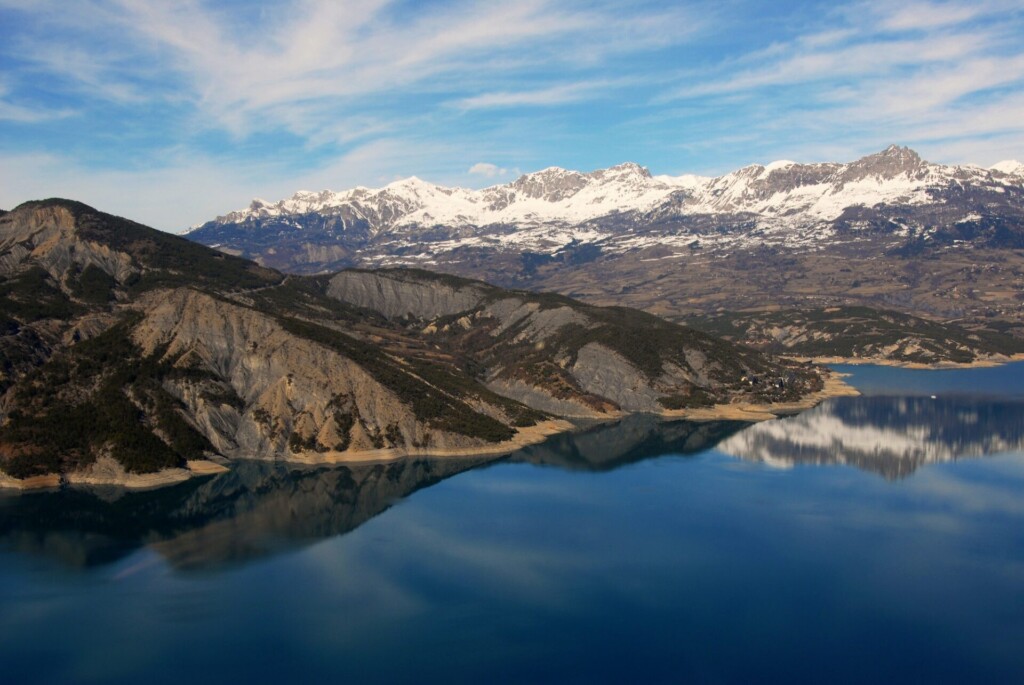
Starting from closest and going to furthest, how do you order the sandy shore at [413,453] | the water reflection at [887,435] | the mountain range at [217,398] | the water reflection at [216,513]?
the water reflection at [216,513] → the mountain range at [217,398] → the sandy shore at [413,453] → the water reflection at [887,435]

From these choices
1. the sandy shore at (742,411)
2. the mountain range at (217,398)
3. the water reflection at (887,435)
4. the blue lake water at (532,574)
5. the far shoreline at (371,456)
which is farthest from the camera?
the sandy shore at (742,411)

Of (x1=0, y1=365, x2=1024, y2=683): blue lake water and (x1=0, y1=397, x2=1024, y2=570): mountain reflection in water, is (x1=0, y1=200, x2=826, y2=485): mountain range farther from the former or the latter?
(x1=0, y1=365, x2=1024, y2=683): blue lake water

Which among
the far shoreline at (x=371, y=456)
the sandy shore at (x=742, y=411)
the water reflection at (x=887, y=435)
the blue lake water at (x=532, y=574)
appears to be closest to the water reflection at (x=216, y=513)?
the blue lake water at (x=532, y=574)

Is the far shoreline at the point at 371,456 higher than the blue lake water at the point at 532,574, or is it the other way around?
the far shoreline at the point at 371,456

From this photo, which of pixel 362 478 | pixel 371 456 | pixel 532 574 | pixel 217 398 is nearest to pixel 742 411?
pixel 371 456

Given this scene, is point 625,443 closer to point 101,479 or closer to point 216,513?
point 216,513

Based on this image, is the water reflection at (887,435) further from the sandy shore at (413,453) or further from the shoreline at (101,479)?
the shoreline at (101,479)

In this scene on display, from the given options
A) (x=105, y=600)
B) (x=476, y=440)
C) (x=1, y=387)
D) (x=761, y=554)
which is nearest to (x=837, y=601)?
(x=761, y=554)
